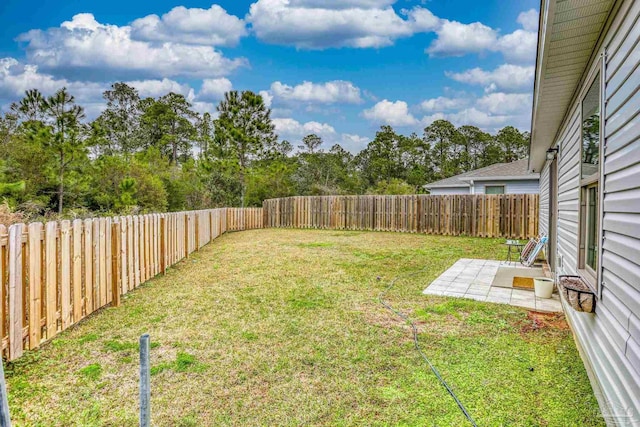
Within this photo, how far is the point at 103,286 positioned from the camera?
4281mm

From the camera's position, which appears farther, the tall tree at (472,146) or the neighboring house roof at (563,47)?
the tall tree at (472,146)

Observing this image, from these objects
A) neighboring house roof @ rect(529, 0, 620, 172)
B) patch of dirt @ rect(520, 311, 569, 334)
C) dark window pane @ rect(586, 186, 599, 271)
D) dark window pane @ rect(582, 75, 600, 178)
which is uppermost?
neighboring house roof @ rect(529, 0, 620, 172)

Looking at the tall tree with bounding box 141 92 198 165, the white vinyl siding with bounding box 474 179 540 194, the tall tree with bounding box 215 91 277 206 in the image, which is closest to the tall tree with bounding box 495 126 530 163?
the white vinyl siding with bounding box 474 179 540 194

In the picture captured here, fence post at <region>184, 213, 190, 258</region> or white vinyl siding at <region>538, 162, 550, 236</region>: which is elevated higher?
white vinyl siding at <region>538, 162, 550, 236</region>

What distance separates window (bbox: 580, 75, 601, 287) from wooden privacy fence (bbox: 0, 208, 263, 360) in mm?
4277

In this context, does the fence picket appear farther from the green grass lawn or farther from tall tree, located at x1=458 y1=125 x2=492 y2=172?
tall tree, located at x1=458 y1=125 x2=492 y2=172

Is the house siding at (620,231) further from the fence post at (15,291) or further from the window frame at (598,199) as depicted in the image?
the fence post at (15,291)

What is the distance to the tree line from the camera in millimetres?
12383

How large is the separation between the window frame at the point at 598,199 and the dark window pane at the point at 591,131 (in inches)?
1.7

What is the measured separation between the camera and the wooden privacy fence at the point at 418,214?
12.5m

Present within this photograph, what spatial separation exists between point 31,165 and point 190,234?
7951 mm

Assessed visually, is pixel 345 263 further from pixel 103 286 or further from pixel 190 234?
pixel 103 286

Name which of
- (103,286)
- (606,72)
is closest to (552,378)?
(606,72)

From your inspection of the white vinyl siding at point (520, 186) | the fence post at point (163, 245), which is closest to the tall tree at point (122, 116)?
the fence post at point (163, 245)
